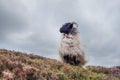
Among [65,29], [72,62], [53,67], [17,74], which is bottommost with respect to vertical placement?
[17,74]

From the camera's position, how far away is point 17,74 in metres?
14.3

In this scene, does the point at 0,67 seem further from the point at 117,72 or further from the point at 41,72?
the point at 117,72

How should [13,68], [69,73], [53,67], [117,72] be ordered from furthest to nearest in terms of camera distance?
[117,72]
[53,67]
[69,73]
[13,68]

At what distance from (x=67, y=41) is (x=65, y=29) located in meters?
0.82

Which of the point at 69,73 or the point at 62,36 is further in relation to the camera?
the point at 62,36

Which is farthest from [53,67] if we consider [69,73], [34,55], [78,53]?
[34,55]

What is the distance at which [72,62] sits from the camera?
22.7 meters

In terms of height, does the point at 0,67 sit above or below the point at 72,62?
below

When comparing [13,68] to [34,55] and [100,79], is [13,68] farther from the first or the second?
[34,55]

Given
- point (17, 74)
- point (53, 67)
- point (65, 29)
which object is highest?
point (65, 29)

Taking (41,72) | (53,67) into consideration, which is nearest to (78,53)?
(53,67)

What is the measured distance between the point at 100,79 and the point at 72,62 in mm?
5390

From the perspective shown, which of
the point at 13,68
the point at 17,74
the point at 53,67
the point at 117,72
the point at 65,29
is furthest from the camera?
the point at 65,29

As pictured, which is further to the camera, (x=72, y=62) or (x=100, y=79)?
(x=72, y=62)
